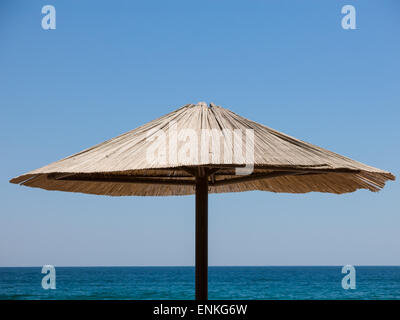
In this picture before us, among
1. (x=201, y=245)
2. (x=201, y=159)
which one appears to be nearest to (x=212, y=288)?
(x=201, y=245)

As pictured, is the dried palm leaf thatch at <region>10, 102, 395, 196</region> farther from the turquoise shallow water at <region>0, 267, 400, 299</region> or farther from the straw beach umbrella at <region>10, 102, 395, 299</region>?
the turquoise shallow water at <region>0, 267, 400, 299</region>

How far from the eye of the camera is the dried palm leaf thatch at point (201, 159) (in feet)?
10.2

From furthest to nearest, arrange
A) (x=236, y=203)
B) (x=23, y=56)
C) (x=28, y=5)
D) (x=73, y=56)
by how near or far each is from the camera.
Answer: (x=236, y=203) < (x=23, y=56) < (x=73, y=56) < (x=28, y=5)

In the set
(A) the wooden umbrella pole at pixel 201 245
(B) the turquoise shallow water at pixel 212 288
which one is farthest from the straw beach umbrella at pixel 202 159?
(B) the turquoise shallow water at pixel 212 288

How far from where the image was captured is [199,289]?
12.4 ft

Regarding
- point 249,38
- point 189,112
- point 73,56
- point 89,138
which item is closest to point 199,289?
point 189,112

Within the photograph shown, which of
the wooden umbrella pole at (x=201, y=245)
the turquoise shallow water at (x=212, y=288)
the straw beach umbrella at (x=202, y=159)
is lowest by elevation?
the turquoise shallow water at (x=212, y=288)

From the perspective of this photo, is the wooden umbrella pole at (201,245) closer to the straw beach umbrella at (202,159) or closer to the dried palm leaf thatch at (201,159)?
the straw beach umbrella at (202,159)

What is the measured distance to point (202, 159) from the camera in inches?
120

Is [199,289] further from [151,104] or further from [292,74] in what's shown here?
[151,104]

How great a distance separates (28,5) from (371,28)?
65.2ft

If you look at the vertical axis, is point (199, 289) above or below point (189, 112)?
below

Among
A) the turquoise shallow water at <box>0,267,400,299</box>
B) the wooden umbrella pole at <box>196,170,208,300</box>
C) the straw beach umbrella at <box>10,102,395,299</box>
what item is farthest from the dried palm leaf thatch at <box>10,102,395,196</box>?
the turquoise shallow water at <box>0,267,400,299</box>

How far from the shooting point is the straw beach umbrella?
3.12 metres
